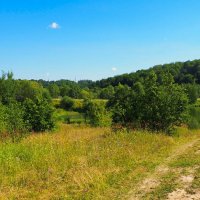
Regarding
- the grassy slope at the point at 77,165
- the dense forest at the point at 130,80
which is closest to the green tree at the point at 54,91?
the dense forest at the point at 130,80

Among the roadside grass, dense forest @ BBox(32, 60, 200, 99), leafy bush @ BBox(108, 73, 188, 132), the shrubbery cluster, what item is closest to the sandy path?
the roadside grass

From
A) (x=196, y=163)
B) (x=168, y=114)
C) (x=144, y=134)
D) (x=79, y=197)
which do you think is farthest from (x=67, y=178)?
(x=168, y=114)

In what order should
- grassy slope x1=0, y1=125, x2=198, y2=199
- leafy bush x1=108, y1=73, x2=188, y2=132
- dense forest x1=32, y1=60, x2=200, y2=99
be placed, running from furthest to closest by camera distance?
dense forest x1=32, y1=60, x2=200, y2=99, leafy bush x1=108, y1=73, x2=188, y2=132, grassy slope x1=0, y1=125, x2=198, y2=199

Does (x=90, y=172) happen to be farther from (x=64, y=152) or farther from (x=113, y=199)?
(x=64, y=152)

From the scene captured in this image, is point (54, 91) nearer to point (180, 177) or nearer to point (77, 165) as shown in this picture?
point (77, 165)

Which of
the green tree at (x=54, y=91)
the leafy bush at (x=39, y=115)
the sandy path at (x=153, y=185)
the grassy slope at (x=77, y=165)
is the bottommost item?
the sandy path at (x=153, y=185)

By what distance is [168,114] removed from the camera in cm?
1557

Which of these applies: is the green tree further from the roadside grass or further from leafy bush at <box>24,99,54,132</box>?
the roadside grass

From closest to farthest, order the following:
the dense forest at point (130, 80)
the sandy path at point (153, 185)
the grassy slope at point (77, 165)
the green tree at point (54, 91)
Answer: the sandy path at point (153, 185)
the grassy slope at point (77, 165)
the dense forest at point (130, 80)
the green tree at point (54, 91)

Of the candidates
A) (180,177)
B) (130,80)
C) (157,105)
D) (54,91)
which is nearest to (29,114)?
(157,105)

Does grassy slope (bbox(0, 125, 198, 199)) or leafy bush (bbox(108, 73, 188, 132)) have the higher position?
leafy bush (bbox(108, 73, 188, 132))

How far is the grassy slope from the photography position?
6.88 metres

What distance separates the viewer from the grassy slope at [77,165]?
6.88 m

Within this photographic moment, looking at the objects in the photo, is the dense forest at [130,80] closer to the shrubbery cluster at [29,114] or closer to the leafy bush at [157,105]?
the shrubbery cluster at [29,114]
